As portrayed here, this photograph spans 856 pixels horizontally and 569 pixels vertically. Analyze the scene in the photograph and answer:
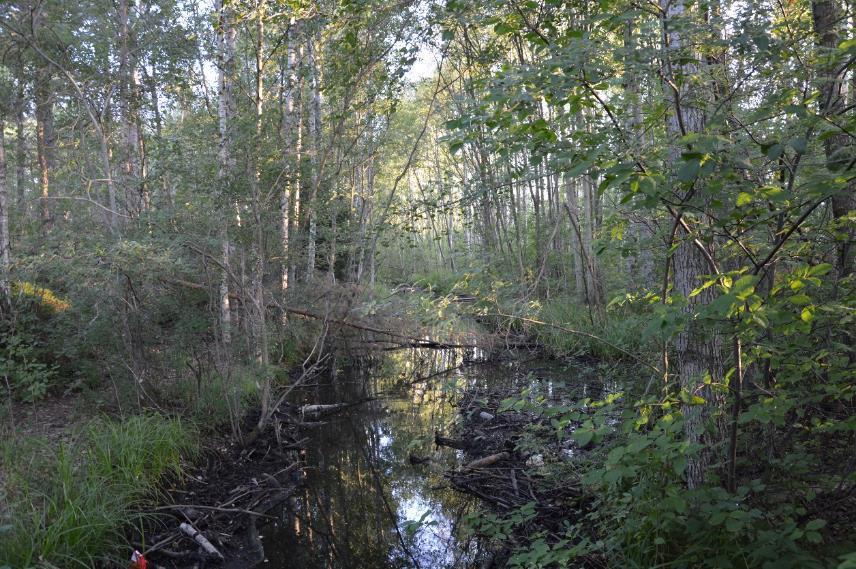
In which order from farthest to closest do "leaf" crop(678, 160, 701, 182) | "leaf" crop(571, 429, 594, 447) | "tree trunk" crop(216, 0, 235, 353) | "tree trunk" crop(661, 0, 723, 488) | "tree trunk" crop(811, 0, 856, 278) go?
"tree trunk" crop(216, 0, 235, 353), "tree trunk" crop(661, 0, 723, 488), "leaf" crop(571, 429, 594, 447), "tree trunk" crop(811, 0, 856, 278), "leaf" crop(678, 160, 701, 182)

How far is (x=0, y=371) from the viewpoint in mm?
5586

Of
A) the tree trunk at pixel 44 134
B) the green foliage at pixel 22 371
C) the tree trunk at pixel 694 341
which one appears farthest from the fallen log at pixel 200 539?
the tree trunk at pixel 44 134

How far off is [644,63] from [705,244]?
975 millimetres

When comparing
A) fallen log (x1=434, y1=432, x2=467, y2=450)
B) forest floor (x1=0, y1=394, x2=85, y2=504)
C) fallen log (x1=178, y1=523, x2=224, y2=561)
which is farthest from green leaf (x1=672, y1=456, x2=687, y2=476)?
forest floor (x1=0, y1=394, x2=85, y2=504)

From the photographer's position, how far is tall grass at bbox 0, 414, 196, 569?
3586 mm

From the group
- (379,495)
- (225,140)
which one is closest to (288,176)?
(225,140)

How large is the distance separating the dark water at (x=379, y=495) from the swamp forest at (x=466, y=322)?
1.5 inches

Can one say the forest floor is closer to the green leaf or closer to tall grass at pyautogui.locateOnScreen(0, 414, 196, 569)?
tall grass at pyautogui.locateOnScreen(0, 414, 196, 569)

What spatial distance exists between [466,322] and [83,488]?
642 centimetres

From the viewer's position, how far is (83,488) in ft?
13.6

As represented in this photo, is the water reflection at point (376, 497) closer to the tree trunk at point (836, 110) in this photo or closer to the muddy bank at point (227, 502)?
the muddy bank at point (227, 502)

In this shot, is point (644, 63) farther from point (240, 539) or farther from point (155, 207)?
point (155, 207)

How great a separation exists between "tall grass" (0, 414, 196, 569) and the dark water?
1.16 metres

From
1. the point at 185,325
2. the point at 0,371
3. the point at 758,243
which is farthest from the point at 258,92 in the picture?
the point at 758,243
